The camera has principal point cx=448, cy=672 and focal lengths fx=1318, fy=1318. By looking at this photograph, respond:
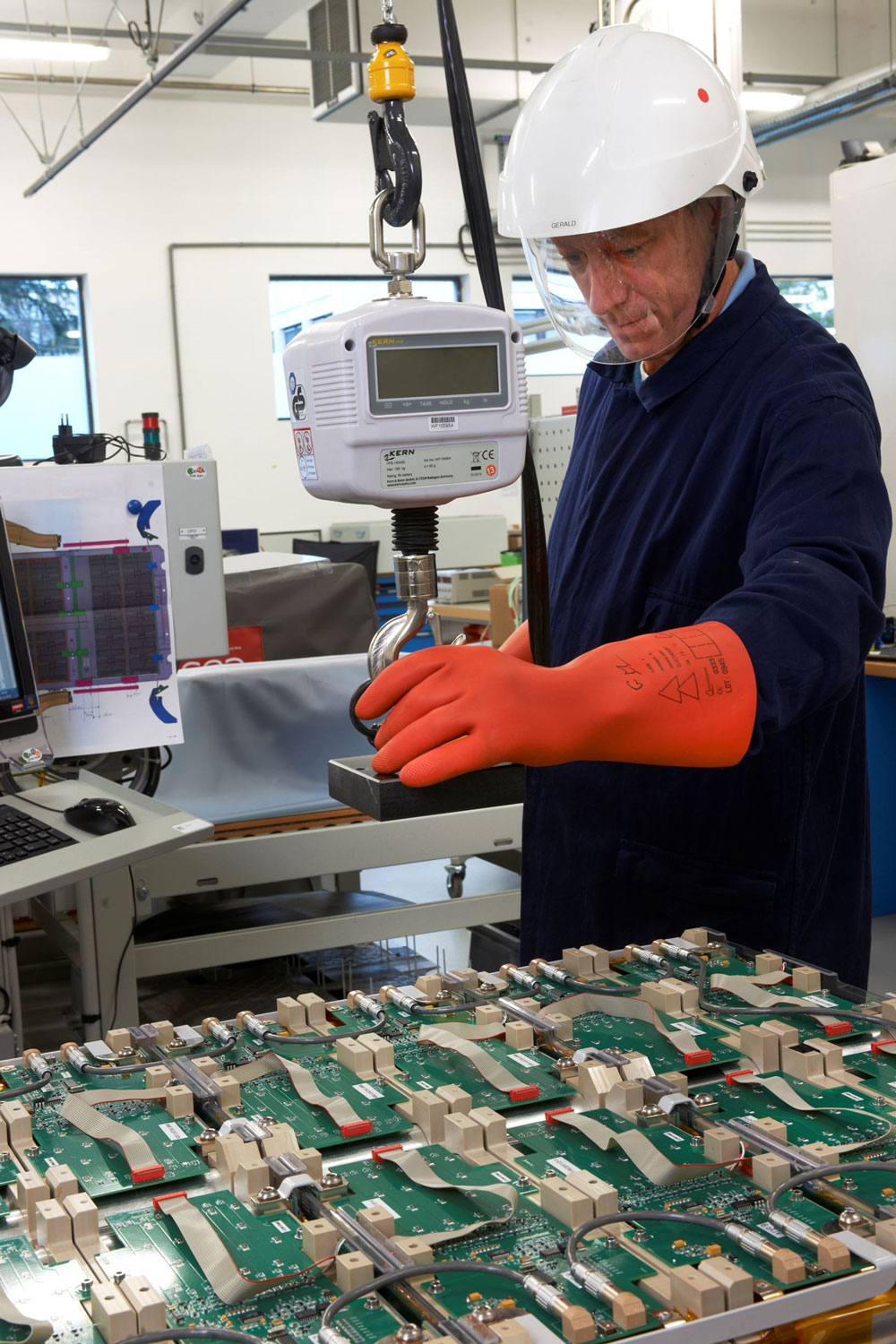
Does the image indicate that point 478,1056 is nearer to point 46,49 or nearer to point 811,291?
point 46,49

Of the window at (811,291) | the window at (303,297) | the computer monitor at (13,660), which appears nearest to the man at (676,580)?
the computer monitor at (13,660)

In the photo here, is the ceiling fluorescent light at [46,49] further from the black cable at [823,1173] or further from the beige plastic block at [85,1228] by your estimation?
the black cable at [823,1173]

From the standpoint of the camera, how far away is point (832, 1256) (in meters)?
0.72

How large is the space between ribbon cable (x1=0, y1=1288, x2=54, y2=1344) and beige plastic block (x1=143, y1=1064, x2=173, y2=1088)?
1.00ft

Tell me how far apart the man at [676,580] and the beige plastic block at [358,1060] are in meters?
0.28

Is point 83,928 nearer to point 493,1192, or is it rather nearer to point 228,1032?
point 228,1032

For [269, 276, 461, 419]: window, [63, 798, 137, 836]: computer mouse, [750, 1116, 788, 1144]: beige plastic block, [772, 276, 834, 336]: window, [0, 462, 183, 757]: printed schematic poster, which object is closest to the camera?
[750, 1116, 788, 1144]: beige plastic block

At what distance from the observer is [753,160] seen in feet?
3.74

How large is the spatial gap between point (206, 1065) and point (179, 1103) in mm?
77

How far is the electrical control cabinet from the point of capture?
27.6 inches

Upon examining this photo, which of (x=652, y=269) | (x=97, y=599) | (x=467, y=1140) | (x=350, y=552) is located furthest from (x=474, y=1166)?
(x=350, y=552)

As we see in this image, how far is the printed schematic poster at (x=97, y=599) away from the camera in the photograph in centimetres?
226

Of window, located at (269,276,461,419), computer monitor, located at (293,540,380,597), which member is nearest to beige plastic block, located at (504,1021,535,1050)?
computer monitor, located at (293,540,380,597)

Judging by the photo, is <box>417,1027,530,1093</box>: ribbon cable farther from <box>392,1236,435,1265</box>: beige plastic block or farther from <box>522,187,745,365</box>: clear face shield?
<box>522,187,745,365</box>: clear face shield
